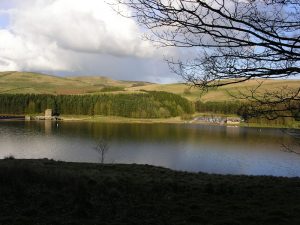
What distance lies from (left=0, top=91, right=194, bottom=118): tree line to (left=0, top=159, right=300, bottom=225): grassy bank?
461 ft

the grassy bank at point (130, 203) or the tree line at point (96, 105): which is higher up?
the tree line at point (96, 105)

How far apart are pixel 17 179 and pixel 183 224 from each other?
4.43 meters

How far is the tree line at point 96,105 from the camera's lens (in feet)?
499

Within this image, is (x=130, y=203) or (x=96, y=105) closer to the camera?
(x=130, y=203)

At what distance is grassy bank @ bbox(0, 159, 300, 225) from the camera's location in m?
6.69

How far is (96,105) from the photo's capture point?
152m

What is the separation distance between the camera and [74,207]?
7.30 meters

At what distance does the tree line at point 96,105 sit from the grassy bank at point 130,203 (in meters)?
141

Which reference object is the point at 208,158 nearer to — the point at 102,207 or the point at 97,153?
the point at 97,153

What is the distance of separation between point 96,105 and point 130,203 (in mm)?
146028

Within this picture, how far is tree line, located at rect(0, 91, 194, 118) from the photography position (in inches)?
5984

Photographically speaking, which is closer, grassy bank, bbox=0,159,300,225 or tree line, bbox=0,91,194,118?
grassy bank, bbox=0,159,300,225

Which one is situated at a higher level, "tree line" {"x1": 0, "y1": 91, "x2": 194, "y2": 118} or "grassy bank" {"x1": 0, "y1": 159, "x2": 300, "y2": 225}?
"tree line" {"x1": 0, "y1": 91, "x2": 194, "y2": 118}

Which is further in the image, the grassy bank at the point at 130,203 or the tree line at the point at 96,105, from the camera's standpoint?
the tree line at the point at 96,105
